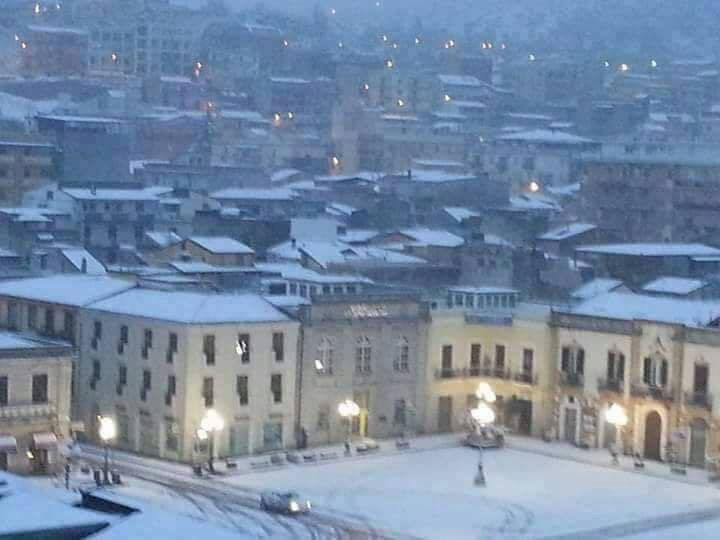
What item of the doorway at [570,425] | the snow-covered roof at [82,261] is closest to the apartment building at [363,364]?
the doorway at [570,425]

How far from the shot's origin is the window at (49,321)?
63.2 metres

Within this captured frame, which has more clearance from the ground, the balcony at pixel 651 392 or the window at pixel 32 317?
the window at pixel 32 317

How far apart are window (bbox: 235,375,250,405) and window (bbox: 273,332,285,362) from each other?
59.1 inches

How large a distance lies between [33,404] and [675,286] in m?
26.5

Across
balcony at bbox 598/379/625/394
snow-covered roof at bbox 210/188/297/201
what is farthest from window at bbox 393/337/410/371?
snow-covered roof at bbox 210/188/297/201

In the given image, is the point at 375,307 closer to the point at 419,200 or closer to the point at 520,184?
the point at 419,200

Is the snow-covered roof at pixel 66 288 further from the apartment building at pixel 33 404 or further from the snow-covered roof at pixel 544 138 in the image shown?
the snow-covered roof at pixel 544 138

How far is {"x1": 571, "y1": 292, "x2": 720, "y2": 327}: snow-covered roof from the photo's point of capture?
6162 centimetres

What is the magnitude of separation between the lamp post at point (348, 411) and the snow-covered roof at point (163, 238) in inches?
678

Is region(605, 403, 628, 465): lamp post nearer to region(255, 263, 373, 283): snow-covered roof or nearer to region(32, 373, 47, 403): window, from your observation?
region(255, 263, 373, 283): snow-covered roof

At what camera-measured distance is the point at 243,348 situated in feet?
197

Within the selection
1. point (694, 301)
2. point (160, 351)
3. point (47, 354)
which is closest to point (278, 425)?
point (160, 351)

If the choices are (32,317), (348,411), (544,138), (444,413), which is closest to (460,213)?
(444,413)

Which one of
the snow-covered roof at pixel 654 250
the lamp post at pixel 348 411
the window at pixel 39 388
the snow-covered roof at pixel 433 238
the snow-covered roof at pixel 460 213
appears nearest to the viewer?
the window at pixel 39 388
